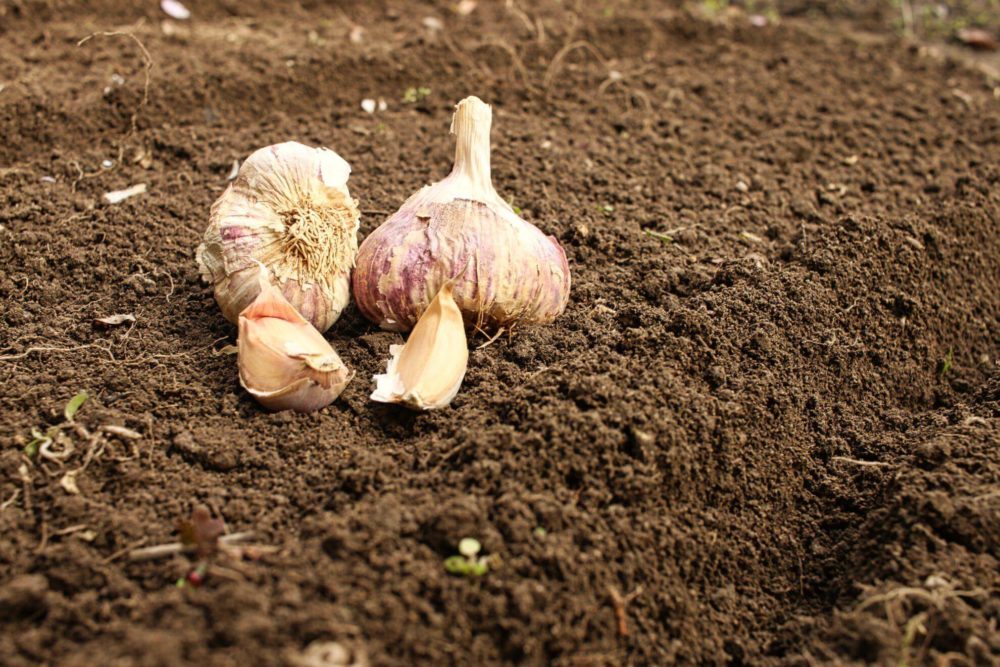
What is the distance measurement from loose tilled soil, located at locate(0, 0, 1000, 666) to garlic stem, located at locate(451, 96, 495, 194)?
55 centimetres

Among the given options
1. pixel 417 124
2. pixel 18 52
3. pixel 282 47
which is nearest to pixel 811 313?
pixel 417 124

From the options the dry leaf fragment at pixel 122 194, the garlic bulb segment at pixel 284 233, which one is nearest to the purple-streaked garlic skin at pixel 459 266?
the garlic bulb segment at pixel 284 233

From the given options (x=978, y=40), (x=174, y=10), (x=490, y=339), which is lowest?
(x=174, y=10)

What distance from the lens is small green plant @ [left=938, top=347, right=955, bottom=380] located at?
125 inches

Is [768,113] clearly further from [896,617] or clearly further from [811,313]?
[896,617]

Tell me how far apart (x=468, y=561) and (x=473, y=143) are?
4.43 feet

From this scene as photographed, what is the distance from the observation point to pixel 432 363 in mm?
2422

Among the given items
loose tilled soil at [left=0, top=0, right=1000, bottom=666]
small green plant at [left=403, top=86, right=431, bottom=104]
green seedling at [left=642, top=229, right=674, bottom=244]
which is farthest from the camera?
small green plant at [left=403, top=86, right=431, bottom=104]

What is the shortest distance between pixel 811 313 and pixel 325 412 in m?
1.66

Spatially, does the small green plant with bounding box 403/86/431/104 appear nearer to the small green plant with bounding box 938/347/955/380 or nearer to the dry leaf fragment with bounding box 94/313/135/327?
the dry leaf fragment with bounding box 94/313/135/327

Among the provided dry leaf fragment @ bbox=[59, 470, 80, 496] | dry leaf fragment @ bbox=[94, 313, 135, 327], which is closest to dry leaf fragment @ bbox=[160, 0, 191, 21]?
dry leaf fragment @ bbox=[94, 313, 135, 327]

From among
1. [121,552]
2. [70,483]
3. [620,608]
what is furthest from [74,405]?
[620,608]

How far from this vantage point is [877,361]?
9.91 ft

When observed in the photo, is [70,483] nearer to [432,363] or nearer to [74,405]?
[74,405]
